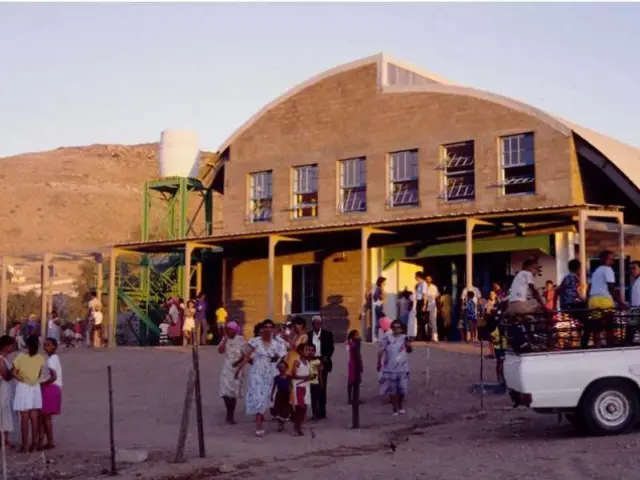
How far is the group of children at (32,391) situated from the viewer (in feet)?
44.4

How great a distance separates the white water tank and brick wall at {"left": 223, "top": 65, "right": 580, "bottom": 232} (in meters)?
3.57

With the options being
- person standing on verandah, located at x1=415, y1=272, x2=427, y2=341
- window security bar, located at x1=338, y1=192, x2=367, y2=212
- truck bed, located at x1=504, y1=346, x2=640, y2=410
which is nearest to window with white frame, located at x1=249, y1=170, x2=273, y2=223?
window security bar, located at x1=338, y1=192, x2=367, y2=212

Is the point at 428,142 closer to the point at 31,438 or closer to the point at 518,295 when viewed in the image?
the point at 518,295

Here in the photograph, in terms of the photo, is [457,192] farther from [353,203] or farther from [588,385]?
[588,385]

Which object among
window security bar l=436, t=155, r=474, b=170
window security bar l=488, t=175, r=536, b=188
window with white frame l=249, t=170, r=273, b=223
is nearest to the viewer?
window security bar l=488, t=175, r=536, b=188

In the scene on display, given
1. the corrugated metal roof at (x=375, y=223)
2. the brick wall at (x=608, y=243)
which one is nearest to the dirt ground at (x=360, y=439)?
the corrugated metal roof at (x=375, y=223)

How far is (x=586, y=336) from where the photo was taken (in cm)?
1255

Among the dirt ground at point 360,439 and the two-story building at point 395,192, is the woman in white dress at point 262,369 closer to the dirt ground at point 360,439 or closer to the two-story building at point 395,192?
the dirt ground at point 360,439

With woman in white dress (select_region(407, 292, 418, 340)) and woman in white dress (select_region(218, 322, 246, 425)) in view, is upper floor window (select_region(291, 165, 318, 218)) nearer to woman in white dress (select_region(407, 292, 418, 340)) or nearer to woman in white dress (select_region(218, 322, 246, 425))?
woman in white dress (select_region(407, 292, 418, 340))

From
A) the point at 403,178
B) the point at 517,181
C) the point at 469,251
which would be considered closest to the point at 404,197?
the point at 403,178

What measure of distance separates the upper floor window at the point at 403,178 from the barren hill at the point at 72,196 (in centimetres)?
4032

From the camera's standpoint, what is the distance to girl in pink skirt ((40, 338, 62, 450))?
13.8 meters

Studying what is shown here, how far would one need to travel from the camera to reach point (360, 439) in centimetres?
1412

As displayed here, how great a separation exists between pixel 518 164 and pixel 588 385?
13.3 m
